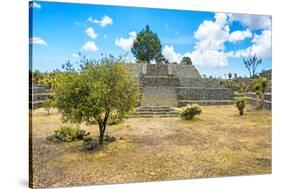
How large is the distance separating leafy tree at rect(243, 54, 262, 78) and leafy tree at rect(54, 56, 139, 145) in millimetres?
1473

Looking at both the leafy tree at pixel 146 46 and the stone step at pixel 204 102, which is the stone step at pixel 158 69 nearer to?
the leafy tree at pixel 146 46

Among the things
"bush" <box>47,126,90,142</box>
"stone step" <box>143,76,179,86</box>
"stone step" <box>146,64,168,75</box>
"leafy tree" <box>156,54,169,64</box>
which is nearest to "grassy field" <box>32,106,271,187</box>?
"bush" <box>47,126,90,142</box>

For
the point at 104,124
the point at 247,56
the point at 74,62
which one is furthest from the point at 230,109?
the point at 74,62

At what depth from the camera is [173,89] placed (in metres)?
5.60

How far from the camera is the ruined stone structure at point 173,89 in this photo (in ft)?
18.0

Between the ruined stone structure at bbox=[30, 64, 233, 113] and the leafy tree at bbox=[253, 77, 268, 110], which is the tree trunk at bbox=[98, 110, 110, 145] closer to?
the ruined stone structure at bbox=[30, 64, 233, 113]

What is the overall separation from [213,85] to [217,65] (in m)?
0.25

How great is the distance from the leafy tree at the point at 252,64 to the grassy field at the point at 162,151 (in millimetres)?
477

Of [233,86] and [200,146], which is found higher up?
[233,86]

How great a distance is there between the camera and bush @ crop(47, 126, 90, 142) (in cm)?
509

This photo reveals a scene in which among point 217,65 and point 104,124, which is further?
point 217,65

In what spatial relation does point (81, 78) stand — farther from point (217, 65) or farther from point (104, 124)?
point (217, 65)

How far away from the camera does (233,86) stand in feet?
18.9

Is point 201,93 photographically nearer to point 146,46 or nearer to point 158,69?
point 158,69
